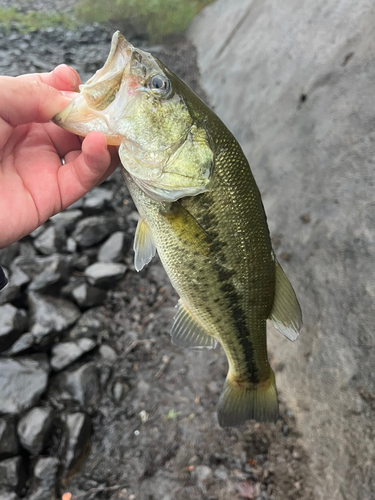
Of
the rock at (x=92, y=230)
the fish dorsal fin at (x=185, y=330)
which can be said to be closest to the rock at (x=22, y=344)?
the rock at (x=92, y=230)

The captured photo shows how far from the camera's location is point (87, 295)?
3.62m

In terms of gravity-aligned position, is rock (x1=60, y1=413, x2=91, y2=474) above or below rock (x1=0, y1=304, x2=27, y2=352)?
above

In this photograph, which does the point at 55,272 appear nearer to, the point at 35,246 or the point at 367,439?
the point at 35,246

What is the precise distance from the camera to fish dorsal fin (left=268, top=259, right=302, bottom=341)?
1876 mm

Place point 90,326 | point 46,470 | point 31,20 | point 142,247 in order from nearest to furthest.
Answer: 1. point 142,247
2. point 46,470
3. point 90,326
4. point 31,20

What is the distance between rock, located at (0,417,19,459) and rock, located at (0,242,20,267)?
168 cm

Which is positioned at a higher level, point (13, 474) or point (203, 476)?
point (203, 476)

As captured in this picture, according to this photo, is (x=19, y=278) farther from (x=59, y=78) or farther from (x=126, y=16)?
(x=126, y=16)

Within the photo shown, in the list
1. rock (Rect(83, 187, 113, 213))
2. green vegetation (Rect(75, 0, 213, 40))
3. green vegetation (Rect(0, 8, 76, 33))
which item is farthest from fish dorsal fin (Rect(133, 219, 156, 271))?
green vegetation (Rect(0, 8, 76, 33))

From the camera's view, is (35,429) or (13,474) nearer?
(13,474)

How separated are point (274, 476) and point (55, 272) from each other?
2.83m

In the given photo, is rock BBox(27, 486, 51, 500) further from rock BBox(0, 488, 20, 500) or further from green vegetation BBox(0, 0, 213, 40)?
green vegetation BBox(0, 0, 213, 40)

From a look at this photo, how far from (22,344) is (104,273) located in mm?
1111

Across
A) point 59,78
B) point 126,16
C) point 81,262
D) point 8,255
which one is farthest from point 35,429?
point 126,16
